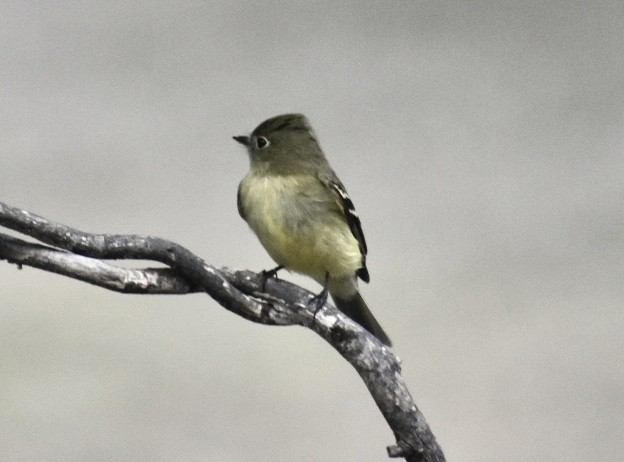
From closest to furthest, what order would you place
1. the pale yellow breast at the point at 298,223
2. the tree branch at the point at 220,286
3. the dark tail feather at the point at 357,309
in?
1. the tree branch at the point at 220,286
2. the pale yellow breast at the point at 298,223
3. the dark tail feather at the point at 357,309

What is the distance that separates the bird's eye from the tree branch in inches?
14.7

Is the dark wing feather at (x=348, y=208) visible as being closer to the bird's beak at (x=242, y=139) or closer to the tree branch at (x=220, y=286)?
the bird's beak at (x=242, y=139)

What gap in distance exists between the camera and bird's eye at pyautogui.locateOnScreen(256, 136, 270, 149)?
1.41 meters

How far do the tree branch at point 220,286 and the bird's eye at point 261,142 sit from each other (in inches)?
14.7

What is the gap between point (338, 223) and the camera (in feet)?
4.72

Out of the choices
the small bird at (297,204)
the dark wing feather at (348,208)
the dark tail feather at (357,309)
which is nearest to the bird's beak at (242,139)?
the small bird at (297,204)

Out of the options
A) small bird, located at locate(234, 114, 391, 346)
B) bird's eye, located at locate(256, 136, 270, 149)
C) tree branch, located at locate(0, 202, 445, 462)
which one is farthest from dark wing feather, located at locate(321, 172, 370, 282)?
tree branch, located at locate(0, 202, 445, 462)

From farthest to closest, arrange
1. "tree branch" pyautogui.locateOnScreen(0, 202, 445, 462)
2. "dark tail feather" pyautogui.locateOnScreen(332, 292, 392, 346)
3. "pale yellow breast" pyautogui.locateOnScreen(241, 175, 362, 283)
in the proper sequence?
1. "dark tail feather" pyautogui.locateOnScreen(332, 292, 392, 346)
2. "pale yellow breast" pyautogui.locateOnScreen(241, 175, 362, 283)
3. "tree branch" pyautogui.locateOnScreen(0, 202, 445, 462)

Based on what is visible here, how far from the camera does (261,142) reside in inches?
55.8

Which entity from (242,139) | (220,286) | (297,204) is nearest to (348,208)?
(297,204)

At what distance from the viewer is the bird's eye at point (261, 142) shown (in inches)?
55.6

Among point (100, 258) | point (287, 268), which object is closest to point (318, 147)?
point (287, 268)

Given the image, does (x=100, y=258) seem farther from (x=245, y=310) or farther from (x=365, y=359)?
(x=365, y=359)

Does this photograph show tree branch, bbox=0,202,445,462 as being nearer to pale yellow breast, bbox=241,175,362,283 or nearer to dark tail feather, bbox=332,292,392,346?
pale yellow breast, bbox=241,175,362,283
